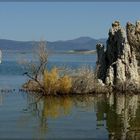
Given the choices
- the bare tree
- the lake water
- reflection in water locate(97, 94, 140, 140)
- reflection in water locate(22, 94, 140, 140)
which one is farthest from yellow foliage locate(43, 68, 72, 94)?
reflection in water locate(97, 94, 140, 140)

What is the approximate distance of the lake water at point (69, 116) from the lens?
3603cm

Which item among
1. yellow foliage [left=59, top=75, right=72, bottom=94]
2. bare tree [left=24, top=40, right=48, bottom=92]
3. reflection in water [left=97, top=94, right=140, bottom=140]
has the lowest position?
reflection in water [left=97, top=94, right=140, bottom=140]

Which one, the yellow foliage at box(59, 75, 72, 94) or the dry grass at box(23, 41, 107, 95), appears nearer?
the yellow foliage at box(59, 75, 72, 94)

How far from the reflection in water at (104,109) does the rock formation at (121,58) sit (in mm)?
4854

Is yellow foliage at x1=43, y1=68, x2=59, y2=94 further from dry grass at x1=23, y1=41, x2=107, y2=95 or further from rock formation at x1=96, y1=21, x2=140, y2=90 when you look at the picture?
rock formation at x1=96, y1=21, x2=140, y2=90

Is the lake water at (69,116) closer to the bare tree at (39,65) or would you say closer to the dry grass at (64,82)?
the dry grass at (64,82)

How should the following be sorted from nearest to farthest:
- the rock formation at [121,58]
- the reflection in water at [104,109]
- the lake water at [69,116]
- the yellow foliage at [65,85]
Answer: the lake water at [69,116], the reflection in water at [104,109], the yellow foliage at [65,85], the rock formation at [121,58]

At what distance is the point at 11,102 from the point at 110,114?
12159 mm

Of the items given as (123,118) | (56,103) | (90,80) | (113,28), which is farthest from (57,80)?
(123,118)

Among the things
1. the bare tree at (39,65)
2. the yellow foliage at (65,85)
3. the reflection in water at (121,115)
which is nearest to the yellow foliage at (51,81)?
the yellow foliage at (65,85)

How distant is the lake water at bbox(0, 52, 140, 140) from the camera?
3603 centimetres

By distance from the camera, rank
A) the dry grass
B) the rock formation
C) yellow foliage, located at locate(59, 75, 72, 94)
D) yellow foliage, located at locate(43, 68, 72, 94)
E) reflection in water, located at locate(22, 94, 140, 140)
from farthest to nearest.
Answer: the rock formation → the dry grass → yellow foliage, located at locate(43, 68, 72, 94) → yellow foliage, located at locate(59, 75, 72, 94) → reflection in water, located at locate(22, 94, 140, 140)

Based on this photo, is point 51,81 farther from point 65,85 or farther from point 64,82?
point 65,85

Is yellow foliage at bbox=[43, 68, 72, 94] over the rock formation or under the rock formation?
under
